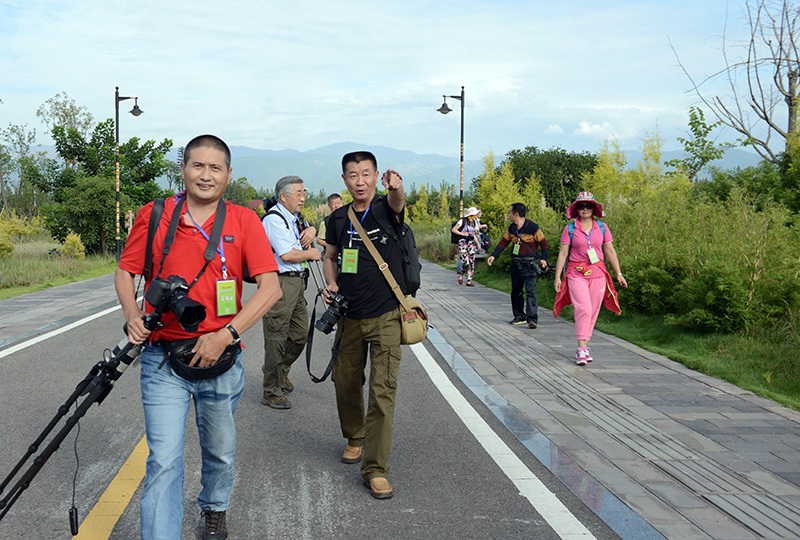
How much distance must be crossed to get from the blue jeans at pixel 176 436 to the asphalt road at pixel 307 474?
42 centimetres

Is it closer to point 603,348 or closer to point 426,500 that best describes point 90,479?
point 426,500

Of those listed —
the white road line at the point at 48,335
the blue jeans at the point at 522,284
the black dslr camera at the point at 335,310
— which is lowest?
the white road line at the point at 48,335

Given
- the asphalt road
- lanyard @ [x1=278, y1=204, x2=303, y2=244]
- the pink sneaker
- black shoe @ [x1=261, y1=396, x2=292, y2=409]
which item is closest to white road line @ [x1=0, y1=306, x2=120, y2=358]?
the asphalt road

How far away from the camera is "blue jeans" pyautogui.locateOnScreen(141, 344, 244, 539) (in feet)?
10.9

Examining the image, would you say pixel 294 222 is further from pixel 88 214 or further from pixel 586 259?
pixel 88 214

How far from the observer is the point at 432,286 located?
19.3 meters

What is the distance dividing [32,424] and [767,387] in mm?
6488

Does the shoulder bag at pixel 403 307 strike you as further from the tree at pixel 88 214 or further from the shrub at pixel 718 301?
the tree at pixel 88 214

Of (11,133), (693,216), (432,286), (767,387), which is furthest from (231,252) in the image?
(11,133)

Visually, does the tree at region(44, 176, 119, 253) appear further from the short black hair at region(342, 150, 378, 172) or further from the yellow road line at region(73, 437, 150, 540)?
the short black hair at region(342, 150, 378, 172)

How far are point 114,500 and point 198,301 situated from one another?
5.57 ft

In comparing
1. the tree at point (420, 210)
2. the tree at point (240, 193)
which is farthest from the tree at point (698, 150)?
the tree at point (240, 193)

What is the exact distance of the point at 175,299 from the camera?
3.22 metres

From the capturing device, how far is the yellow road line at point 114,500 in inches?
155
